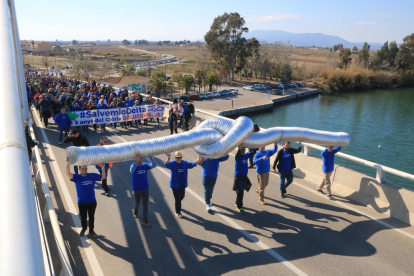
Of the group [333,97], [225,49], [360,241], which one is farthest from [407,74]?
[360,241]

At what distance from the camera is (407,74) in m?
81.5

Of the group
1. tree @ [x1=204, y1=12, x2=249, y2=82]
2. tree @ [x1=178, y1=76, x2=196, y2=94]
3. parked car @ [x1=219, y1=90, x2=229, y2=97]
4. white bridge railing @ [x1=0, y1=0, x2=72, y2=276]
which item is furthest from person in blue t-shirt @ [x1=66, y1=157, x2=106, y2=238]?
tree @ [x1=204, y1=12, x2=249, y2=82]

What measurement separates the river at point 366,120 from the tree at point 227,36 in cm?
2034

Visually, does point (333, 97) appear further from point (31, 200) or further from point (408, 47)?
point (31, 200)

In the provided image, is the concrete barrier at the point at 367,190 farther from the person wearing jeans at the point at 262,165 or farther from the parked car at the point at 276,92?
the parked car at the point at 276,92

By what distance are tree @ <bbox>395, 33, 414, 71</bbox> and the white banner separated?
3505 inches

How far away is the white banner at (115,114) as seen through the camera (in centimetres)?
1436

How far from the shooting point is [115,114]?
15.2 metres

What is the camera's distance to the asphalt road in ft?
17.9

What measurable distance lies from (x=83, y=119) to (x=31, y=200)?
12971mm

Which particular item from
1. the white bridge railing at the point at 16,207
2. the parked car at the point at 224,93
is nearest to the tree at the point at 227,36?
the parked car at the point at 224,93

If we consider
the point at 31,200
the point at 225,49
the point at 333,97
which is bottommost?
the point at 333,97

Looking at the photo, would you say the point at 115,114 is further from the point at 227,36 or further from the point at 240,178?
the point at 227,36

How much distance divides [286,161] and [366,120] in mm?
42723
